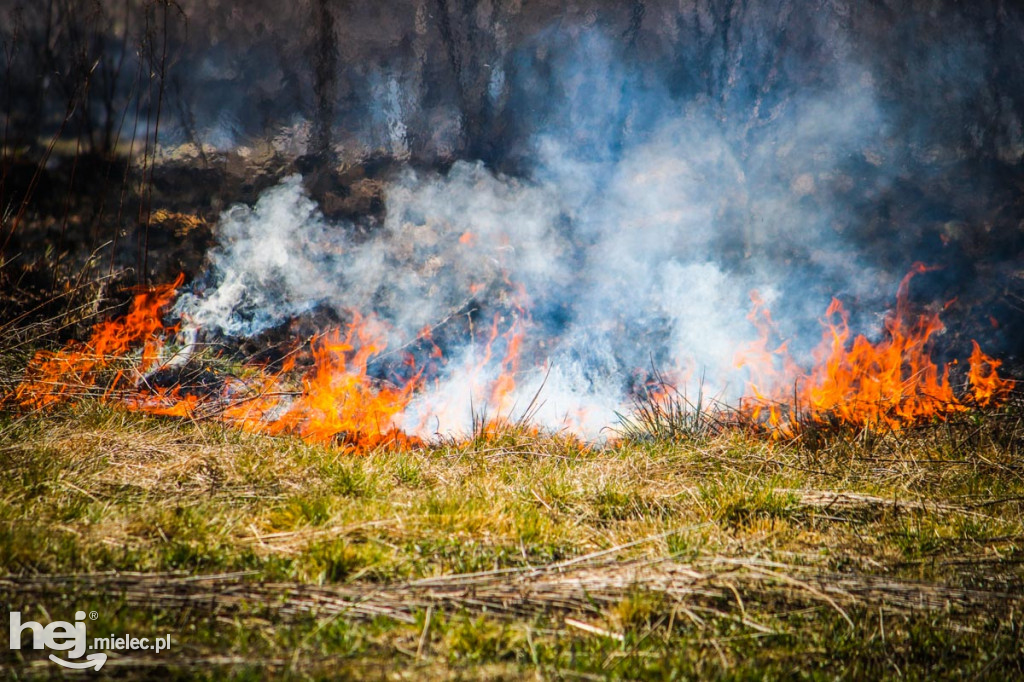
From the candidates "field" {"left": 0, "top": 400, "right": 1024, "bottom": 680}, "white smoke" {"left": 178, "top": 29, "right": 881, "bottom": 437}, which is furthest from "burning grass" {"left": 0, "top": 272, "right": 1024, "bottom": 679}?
"white smoke" {"left": 178, "top": 29, "right": 881, "bottom": 437}

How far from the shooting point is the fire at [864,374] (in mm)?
4453

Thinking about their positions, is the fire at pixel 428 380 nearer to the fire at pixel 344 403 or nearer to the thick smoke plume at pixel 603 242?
the fire at pixel 344 403

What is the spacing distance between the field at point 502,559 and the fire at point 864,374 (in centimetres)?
91

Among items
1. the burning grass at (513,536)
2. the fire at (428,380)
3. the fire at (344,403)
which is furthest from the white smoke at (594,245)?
the burning grass at (513,536)

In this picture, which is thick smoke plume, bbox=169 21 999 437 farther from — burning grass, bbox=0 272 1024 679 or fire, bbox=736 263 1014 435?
burning grass, bbox=0 272 1024 679

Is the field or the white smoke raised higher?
the white smoke

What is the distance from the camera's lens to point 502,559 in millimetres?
2346

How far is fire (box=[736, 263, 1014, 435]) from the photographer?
175 inches

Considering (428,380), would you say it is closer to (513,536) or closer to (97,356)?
(97,356)

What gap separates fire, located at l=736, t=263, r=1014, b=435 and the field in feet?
2.99

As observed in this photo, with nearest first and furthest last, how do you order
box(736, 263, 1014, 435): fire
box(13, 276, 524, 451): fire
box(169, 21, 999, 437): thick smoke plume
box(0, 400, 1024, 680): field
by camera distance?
box(0, 400, 1024, 680): field → box(13, 276, 524, 451): fire → box(736, 263, 1014, 435): fire → box(169, 21, 999, 437): thick smoke plume

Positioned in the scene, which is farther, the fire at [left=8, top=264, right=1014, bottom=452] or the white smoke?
the white smoke

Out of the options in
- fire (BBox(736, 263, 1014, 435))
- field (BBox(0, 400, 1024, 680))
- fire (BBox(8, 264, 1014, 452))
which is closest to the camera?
field (BBox(0, 400, 1024, 680))

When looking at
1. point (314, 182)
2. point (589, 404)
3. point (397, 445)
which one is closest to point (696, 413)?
point (589, 404)
